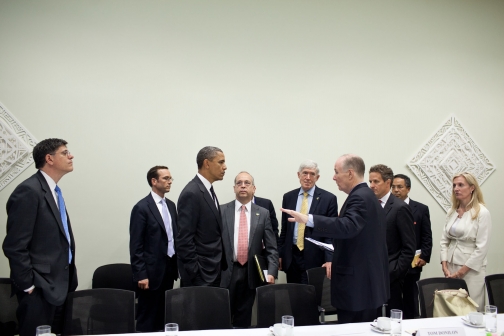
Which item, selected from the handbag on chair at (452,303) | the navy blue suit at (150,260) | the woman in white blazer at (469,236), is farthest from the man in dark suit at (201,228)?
the woman in white blazer at (469,236)

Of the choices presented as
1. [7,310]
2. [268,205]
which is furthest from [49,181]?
[268,205]

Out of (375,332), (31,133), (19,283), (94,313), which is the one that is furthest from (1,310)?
(375,332)

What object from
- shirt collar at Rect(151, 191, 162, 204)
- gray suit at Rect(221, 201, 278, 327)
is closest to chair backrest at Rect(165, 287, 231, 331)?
gray suit at Rect(221, 201, 278, 327)

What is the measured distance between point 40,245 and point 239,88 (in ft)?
10.0

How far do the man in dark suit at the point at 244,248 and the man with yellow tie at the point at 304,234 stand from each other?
1.35 feet

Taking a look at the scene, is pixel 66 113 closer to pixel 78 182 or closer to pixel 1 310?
pixel 78 182

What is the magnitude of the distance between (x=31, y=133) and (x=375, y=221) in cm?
363

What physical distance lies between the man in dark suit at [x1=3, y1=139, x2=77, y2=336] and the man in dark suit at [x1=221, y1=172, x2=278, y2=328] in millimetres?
1525

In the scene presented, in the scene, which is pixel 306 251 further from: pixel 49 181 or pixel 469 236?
pixel 49 181

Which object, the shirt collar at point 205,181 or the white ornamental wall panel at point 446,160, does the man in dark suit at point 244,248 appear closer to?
the shirt collar at point 205,181

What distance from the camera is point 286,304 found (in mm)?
2975

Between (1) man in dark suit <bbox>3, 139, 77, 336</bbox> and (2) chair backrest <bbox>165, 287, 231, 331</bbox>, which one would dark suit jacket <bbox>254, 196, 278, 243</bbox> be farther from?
(1) man in dark suit <bbox>3, 139, 77, 336</bbox>

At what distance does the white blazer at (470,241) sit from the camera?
13.3ft

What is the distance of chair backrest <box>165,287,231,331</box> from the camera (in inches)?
109
